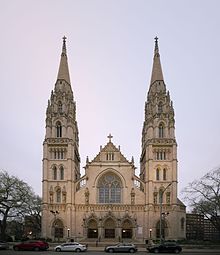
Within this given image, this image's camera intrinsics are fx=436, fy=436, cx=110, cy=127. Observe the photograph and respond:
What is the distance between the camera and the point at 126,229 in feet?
283

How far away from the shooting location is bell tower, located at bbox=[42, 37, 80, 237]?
84875 millimetres

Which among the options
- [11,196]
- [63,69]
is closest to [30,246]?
Answer: [11,196]

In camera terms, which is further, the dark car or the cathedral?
the cathedral

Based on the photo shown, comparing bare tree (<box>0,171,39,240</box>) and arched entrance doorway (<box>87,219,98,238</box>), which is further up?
bare tree (<box>0,171,39,240</box>)

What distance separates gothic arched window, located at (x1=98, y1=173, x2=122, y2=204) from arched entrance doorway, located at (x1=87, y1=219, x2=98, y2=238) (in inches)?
174

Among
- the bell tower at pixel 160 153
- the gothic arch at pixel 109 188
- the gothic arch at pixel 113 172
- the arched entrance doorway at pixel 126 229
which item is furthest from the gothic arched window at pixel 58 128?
the arched entrance doorway at pixel 126 229

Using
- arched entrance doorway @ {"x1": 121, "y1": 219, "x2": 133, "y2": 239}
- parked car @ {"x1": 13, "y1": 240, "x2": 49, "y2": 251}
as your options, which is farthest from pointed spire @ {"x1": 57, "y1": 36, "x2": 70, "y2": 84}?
parked car @ {"x1": 13, "y1": 240, "x2": 49, "y2": 251}

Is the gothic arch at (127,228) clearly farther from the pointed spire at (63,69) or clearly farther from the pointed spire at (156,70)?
the pointed spire at (63,69)

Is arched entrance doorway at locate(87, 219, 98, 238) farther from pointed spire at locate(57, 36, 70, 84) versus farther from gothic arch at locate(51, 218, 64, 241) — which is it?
pointed spire at locate(57, 36, 70, 84)

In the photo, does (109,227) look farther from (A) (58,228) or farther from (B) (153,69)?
(B) (153,69)

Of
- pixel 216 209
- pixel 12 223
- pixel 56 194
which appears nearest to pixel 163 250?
pixel 216 209

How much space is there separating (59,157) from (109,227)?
56.3 feet

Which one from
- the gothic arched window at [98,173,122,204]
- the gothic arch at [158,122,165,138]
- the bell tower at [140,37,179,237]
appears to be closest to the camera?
the bell tower at [140,37,179,237]

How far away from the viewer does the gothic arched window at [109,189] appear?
87562 mm
